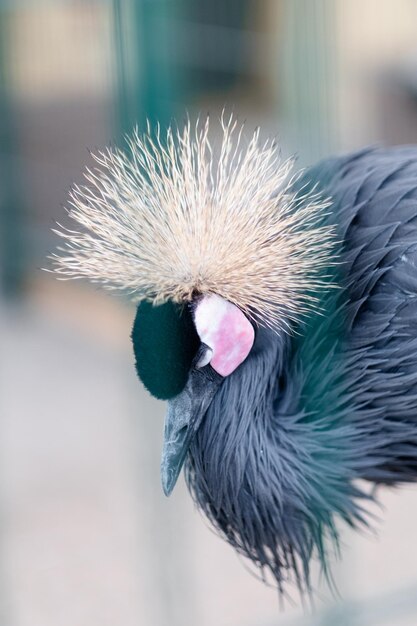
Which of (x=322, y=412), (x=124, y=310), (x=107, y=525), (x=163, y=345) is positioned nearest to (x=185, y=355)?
(x=163, y=345)

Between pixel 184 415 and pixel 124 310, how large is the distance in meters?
1.40

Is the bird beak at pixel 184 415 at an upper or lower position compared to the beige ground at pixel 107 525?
upper

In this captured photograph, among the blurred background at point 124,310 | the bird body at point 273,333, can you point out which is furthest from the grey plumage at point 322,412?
the blurred background at point 124,310

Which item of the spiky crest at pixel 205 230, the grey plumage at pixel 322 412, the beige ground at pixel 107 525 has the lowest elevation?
the beige ground at pixel 107 525

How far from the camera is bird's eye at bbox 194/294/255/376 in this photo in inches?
40.6

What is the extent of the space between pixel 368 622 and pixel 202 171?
43.2 inches

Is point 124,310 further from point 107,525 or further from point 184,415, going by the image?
point 184,415

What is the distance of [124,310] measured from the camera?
2439 millimetres

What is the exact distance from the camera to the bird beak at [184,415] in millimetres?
1040

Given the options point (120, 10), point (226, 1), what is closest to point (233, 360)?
point (120, 10)

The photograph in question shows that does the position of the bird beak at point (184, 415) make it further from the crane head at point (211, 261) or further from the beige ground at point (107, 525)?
the beige ground at point (107, 525)

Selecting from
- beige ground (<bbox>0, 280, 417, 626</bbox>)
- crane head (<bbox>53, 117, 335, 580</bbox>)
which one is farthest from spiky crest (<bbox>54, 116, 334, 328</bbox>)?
beige ground (<bbox>0, 280, 417, 626</bbox>)

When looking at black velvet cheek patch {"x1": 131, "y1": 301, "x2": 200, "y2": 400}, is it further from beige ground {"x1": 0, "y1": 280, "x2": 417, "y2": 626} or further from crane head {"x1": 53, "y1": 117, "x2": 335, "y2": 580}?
beige ground {"x1": 0, "y1": 280, "x2": 417, "y2": 626}

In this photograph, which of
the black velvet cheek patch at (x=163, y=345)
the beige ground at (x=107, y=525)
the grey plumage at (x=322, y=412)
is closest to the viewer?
the black velvet cheek patch at (x=163, y=345)
